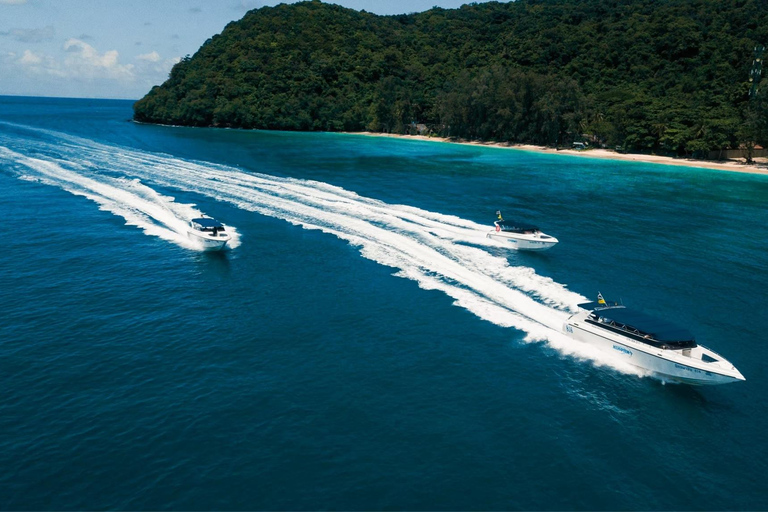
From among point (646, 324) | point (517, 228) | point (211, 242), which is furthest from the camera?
point (517, 228)

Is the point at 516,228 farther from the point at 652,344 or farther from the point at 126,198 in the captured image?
the point at 126,198

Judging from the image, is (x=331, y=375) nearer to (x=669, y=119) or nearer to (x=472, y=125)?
(x=669, y=119)

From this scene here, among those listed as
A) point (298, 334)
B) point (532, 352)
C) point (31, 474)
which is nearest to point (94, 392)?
point (31, 474)

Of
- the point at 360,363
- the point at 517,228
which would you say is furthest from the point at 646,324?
the point at 517,228

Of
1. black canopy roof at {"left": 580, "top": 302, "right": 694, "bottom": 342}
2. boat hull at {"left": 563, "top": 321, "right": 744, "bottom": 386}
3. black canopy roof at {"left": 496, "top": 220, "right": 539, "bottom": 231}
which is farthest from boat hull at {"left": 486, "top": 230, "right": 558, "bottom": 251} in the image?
boat hull at {"left": 563, "top": 321, "right": 744, "bottom": 386}

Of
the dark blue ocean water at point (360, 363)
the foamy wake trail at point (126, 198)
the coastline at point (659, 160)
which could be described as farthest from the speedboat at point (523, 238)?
the coastline at point (659, 160)

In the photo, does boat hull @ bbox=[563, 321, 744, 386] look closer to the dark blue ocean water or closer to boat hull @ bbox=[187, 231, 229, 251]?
the dark blue ocean water
